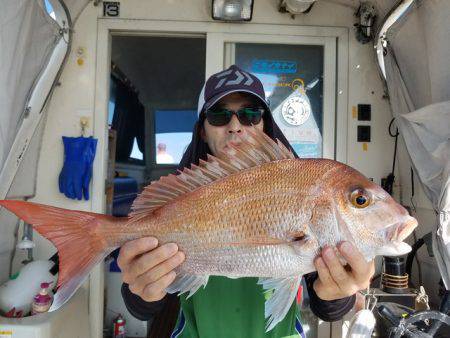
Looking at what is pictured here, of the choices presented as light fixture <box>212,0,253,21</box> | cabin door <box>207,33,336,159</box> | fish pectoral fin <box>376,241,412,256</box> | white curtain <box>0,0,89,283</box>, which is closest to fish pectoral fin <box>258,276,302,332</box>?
fish pectoral fin <box>376,241,412,256</box>

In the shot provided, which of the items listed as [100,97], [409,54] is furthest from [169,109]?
[409,54]

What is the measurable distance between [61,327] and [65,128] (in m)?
1.79

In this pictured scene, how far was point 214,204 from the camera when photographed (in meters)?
1.19

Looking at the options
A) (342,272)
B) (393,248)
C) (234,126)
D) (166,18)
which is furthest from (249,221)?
(166,18)

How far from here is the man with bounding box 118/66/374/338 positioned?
1178mm

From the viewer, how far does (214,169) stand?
1.25 m

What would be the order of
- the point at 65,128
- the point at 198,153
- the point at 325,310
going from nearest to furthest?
the point at 325,310 → the point at 198,153 → the point at 65,128

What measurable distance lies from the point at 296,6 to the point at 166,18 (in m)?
1.23

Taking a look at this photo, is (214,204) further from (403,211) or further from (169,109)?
(169,109)

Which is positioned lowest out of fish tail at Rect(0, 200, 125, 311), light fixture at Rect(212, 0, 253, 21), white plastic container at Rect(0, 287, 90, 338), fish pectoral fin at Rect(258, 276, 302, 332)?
white plastic container at Rect(0, 287, 90, 338)

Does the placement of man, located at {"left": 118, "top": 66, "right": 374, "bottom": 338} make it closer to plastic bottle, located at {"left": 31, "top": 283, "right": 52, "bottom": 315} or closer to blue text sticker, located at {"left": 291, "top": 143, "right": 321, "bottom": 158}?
plastic bottle, located at {"left": 31, "top": 283, "right": 52, "bottom": 315}

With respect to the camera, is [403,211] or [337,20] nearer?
[403,211]

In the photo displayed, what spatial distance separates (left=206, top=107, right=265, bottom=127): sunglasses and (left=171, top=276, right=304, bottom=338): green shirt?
27.5 inches

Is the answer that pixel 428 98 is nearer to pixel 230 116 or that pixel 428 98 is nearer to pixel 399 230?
pixel 230 116
